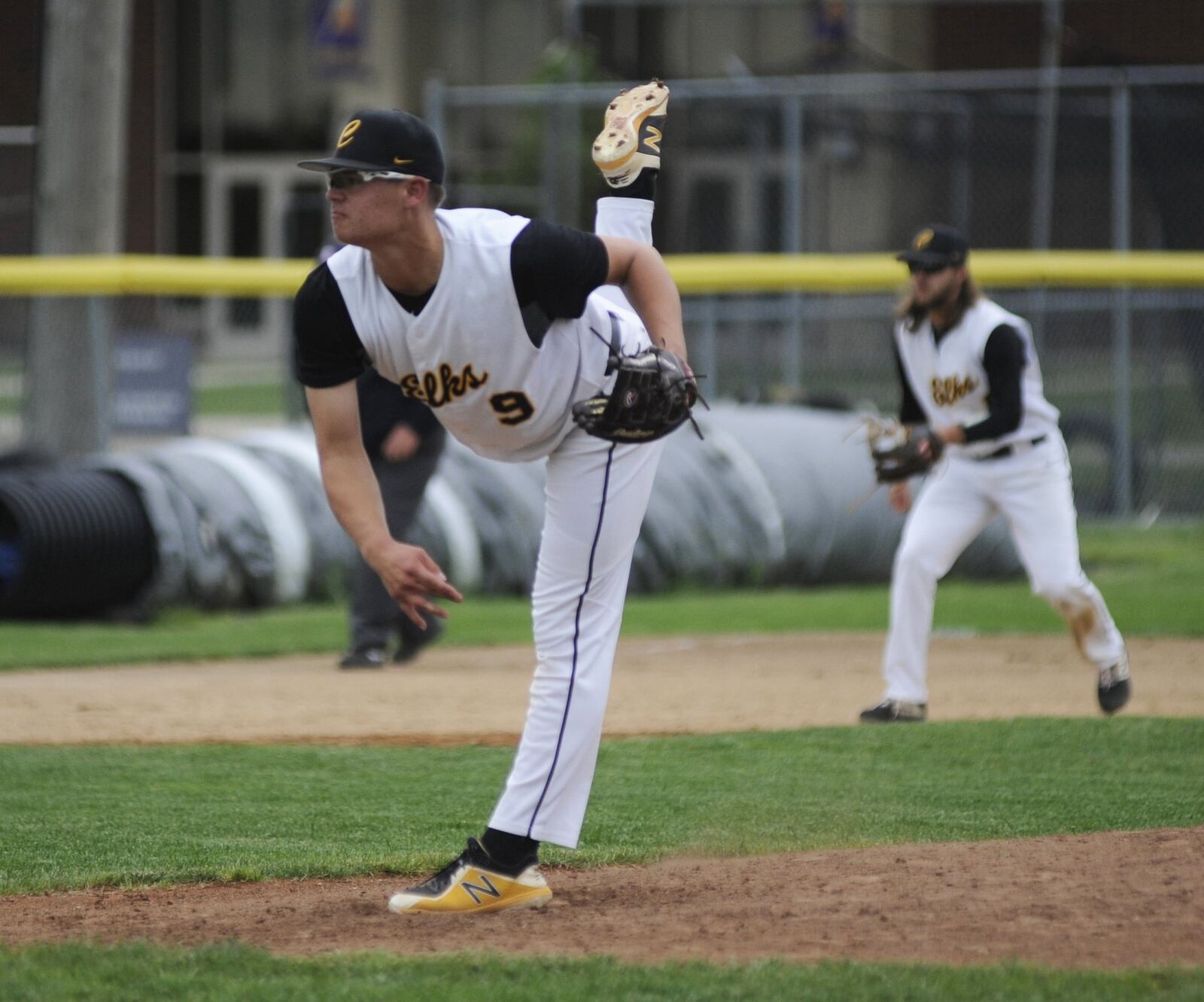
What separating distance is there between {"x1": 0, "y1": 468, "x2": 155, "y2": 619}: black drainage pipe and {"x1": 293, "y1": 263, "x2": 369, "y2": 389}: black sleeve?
6.37 m

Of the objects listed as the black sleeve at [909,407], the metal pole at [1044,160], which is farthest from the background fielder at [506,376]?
the metal pole at [1044,160]

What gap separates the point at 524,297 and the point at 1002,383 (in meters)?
3.41

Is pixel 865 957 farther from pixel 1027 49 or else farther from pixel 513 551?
pixel 1027 49

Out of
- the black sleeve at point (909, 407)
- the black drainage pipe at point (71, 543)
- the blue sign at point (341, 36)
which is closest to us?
the black sleeve at point (909, 407)

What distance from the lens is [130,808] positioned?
5617mm

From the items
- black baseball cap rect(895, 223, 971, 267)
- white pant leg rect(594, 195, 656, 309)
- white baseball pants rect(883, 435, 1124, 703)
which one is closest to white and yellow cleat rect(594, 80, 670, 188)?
white pant leg rect(594, 195, 656, 309)

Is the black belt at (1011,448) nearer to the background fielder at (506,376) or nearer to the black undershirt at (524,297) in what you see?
the background fielder at (506,376)

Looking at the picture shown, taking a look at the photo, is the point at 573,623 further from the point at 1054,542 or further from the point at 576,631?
the point at 1054,542

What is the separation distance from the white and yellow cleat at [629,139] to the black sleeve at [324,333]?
2.81ft

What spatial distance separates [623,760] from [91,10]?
9.20 meters

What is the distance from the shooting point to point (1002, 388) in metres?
6.99

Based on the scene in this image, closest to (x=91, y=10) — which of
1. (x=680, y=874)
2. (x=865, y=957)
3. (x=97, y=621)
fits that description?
(x=97, y=621)

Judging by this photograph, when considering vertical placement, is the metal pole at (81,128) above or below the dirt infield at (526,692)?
above

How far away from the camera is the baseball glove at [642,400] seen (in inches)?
157
